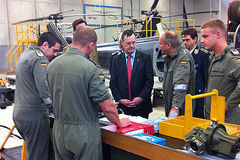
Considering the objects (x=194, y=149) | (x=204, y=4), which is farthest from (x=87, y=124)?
(x=204, y=4)

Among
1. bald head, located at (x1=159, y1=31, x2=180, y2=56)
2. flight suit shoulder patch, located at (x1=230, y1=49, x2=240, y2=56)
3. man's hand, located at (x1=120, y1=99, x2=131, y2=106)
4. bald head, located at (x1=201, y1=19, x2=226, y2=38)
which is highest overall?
bald head, located at (x1=201, y1=19, x2=226, y2=38)

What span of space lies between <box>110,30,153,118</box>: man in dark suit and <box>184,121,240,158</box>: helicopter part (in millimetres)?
1773

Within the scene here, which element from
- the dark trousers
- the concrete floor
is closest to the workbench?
the dark trousers

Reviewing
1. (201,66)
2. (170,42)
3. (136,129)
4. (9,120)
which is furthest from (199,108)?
(9,120)

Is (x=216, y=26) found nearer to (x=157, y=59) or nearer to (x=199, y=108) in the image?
(x=199, y=108)

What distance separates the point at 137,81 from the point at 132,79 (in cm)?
7

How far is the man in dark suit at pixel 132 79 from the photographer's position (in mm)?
3152

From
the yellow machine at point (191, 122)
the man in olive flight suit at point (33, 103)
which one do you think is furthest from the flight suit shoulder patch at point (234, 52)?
the man in olive flight suit at point (33, 103)

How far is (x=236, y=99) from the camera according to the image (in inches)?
81.4

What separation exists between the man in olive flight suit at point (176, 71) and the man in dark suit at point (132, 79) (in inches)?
17.6

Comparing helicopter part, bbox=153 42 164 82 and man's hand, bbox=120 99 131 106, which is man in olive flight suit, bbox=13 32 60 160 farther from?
helicopter part, bbox=153 42 164 82

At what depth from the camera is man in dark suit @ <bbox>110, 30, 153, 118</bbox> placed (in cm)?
315

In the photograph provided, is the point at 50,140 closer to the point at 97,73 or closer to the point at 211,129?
the point at 97,73

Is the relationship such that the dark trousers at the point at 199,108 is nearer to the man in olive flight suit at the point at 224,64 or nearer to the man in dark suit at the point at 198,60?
the man in dark suit at the point at 198,60
